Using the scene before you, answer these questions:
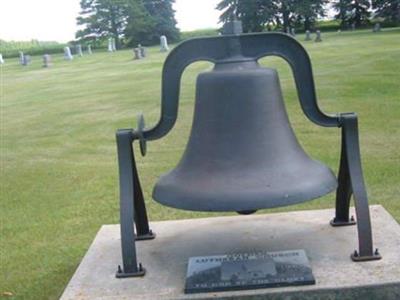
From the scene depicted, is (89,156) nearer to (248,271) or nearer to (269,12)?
(248,271)

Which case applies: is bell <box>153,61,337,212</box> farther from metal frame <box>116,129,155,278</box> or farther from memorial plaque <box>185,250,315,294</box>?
memorial plaque <box>185,250,315,294</box>

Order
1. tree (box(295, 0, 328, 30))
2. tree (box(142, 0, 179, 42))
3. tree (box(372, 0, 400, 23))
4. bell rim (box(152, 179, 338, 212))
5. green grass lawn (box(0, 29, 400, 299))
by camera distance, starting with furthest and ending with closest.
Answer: tree (box(142, 0, 179, 42)), tree (box(372, 0, 400, 23)), tree (box(295, 0, 328, 30)), green grass lawn (box(0, 29, 400, 299)), bell rim (box(152, 179, 338, 212))

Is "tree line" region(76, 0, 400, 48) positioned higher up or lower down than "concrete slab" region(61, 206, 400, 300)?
higher up

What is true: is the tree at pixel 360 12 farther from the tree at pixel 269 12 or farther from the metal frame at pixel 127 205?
the metal frame at pixel 127 205

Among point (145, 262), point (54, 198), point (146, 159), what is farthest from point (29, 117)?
point (145, 262)

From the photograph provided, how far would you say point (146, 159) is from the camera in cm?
682

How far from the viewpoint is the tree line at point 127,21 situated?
45312 mm

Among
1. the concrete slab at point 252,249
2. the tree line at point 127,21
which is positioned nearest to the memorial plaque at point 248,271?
the concrete slab at point 252,249

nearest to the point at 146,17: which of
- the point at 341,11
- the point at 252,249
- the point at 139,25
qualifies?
the point at 139,25

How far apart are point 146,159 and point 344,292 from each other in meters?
4.59

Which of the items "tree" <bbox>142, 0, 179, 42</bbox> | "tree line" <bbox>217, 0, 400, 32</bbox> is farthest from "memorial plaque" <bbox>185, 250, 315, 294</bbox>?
"tree" <bbox>142, 0, 179, 42</bbox>

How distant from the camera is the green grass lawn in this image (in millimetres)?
4312

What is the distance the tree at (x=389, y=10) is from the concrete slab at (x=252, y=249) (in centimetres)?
3457

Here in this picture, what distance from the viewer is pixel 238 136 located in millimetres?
2516
